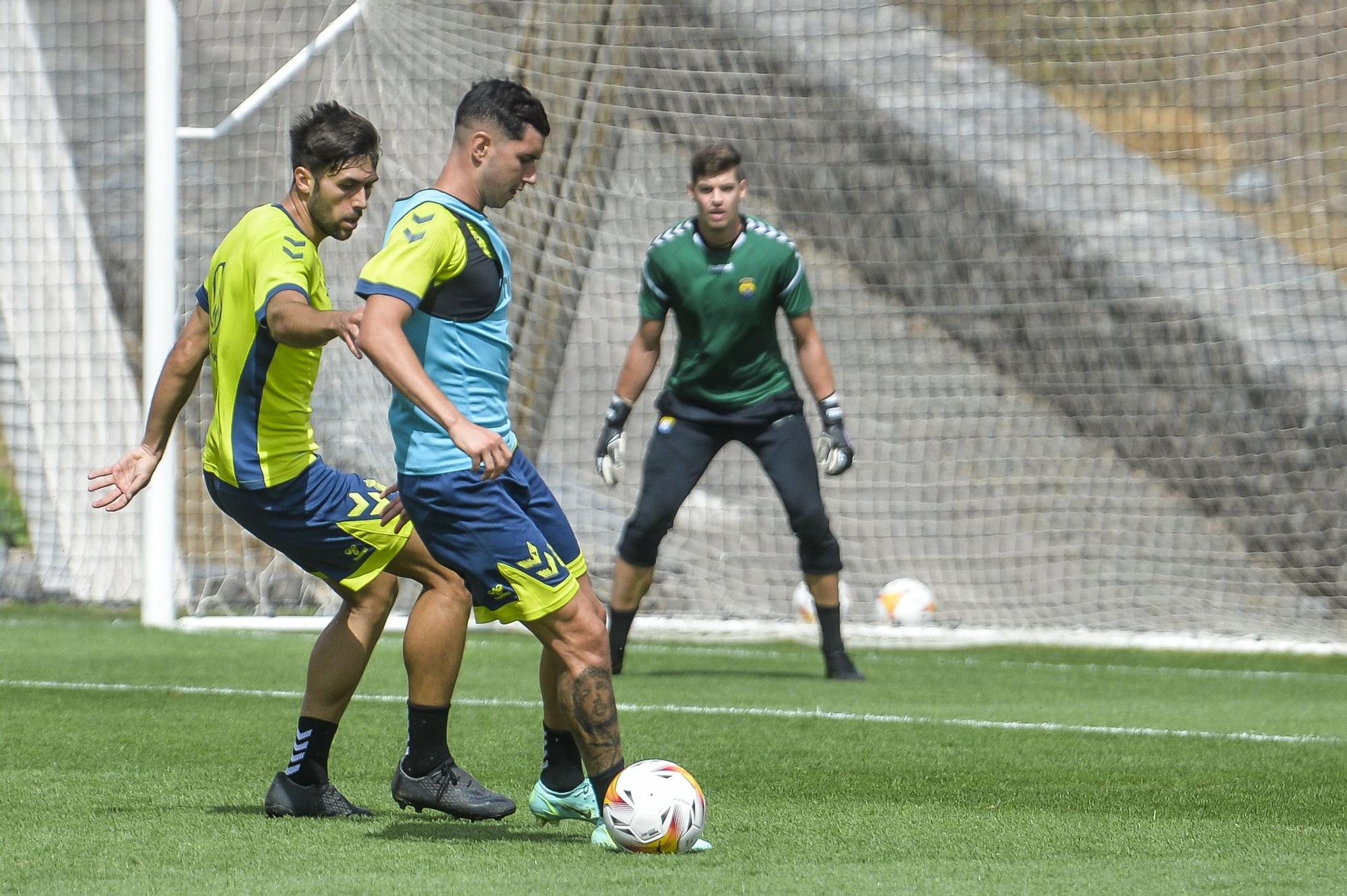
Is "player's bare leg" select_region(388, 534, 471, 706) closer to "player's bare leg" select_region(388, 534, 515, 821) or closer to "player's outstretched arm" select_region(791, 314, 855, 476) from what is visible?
"player's bare leg" select_region(388, 534, 515, 821)

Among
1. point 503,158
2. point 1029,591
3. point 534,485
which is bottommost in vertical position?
point 1029,591

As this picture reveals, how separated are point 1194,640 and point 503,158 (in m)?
6.45

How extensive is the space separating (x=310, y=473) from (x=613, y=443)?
3.39 m

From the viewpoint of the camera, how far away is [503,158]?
4.15 m

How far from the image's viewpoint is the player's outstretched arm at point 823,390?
7.77 metres

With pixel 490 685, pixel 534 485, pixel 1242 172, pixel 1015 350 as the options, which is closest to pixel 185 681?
pixel 490 685

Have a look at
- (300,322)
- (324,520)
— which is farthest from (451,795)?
Answer: (300,322)

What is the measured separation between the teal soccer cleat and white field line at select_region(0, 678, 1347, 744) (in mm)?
2180

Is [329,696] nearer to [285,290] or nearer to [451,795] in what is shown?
[451,795]

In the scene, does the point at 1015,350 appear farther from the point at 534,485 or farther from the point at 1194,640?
the point at 534,485

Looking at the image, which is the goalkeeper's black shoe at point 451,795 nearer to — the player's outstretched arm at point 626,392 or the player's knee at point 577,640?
the player's knee at point 577,640

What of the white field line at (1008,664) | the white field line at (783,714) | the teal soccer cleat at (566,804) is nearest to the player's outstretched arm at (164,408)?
the teal soccer cleat at (566,804)

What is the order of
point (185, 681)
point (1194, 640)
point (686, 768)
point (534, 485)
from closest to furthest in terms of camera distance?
point (534, 485) < point (686, 768) < point (185, 681) < point (1194, 640)

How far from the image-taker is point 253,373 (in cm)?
452
